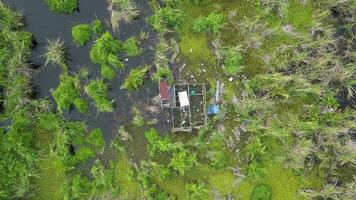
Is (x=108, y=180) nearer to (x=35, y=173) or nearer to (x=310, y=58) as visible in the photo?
(x=35, y=173)

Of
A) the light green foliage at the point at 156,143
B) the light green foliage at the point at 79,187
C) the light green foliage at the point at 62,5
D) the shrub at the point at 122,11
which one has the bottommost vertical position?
the light green foliage at the point at 79,187

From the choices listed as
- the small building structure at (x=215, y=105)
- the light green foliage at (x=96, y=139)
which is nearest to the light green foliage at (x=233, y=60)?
the small building structure at (x=215, y=105)

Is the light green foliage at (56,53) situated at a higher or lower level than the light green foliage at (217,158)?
higher

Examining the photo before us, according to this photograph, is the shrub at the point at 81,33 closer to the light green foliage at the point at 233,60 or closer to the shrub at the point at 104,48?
the shrub at the point at 104,48

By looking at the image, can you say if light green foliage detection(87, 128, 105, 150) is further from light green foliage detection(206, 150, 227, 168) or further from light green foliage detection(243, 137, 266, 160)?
light green foliage detection(243, 137, 266, 160)

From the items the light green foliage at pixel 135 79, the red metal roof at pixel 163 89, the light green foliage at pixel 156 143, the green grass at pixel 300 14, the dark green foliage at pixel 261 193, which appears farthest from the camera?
the green grass at pixel 300 14

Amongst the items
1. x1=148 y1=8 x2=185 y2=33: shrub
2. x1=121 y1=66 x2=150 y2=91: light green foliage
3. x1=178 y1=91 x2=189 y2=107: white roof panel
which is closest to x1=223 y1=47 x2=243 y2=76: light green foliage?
x1=178 y1=91 x2=189 y2=107: white roof panel

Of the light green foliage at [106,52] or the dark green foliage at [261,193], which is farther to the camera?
the dark green foliage at [261,193]
